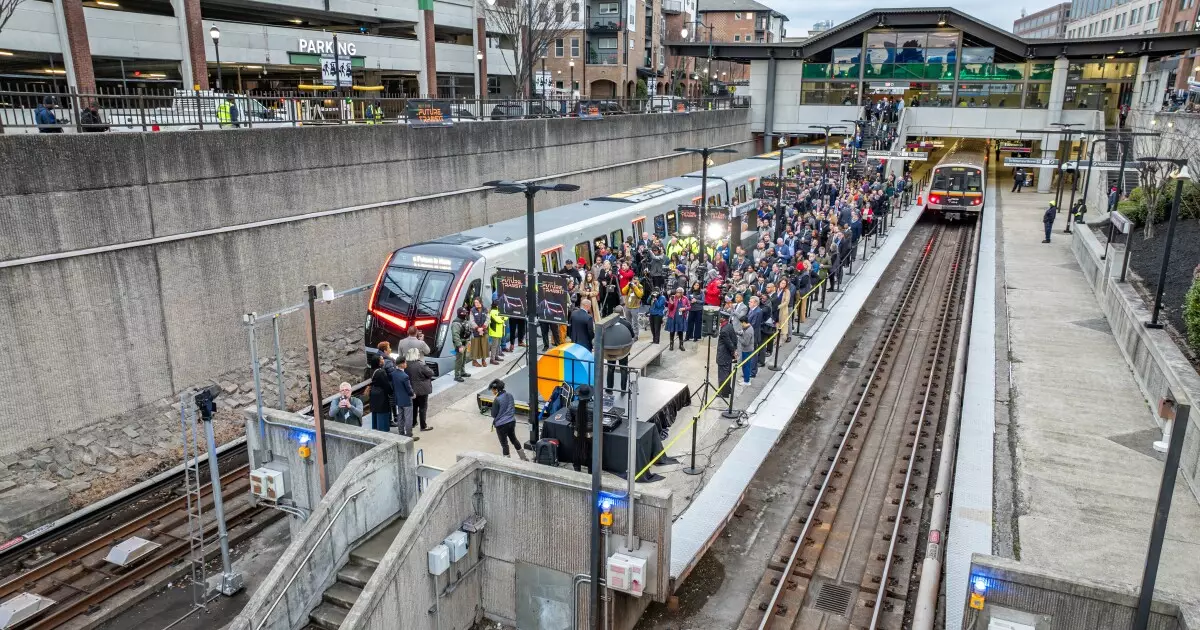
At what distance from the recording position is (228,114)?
18844 mm

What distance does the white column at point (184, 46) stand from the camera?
3069 centimetres

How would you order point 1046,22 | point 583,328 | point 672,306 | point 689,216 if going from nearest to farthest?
point 583,328
point 672,306
point 689,216
point 1046,22

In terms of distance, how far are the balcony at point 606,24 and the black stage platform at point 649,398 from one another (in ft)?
209

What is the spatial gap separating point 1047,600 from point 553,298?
8.81 metres

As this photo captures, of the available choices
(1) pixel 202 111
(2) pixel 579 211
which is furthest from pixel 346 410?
(2) pixel 579 211

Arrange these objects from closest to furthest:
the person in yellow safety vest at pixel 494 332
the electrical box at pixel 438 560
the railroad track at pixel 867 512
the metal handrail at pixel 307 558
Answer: the metal handrail at pixel 307 558 → the electrical box at pixel 438 560 → the railroad track at pixel 867 512 → the person in yellow safety vest at pixel 494 332

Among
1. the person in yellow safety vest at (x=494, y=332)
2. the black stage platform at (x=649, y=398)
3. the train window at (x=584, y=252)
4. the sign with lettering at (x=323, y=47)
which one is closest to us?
the black stage platform at (x=649, y=398)


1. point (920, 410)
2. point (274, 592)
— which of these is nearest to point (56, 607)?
point (274, 592)

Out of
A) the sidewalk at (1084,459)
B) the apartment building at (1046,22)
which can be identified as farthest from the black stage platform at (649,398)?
the apartment building at (1046,22)

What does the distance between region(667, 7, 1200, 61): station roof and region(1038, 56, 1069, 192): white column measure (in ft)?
2.84

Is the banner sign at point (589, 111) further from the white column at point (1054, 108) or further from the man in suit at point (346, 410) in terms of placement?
the white column at point (1054, 108)

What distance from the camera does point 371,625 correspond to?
895 centimetres

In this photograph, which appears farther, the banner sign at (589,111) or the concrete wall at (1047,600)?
the banner sign at (589,111)

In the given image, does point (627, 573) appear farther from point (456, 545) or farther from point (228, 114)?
point (228, 114)
